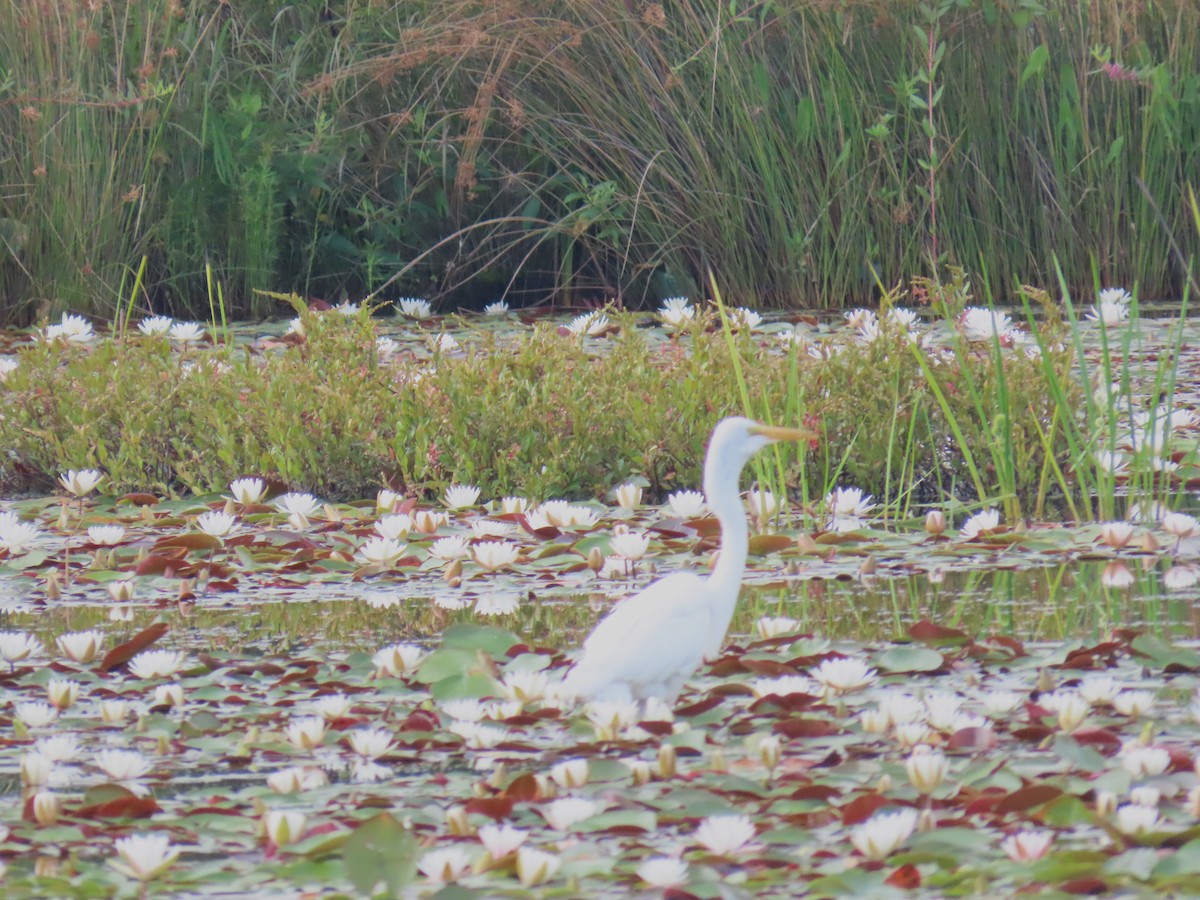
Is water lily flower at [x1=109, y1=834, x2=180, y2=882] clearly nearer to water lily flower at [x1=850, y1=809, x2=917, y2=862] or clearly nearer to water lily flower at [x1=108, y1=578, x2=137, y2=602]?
water lily flower at [x1=850, y1=809, x2=917, y2=862]

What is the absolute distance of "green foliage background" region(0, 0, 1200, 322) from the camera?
759cm

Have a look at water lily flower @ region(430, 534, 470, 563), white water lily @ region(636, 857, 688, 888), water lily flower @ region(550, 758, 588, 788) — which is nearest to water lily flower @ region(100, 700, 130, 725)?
water lily flower @ region(550, 758, 588, 788)

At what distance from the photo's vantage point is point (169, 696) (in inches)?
111

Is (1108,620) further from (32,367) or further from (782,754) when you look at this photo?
(32,367)

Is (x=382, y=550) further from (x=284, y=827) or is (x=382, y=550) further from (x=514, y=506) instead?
(x=284, y=827)

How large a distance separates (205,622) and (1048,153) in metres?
5.28

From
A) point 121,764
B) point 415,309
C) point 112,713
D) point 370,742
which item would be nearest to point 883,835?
point 370,742

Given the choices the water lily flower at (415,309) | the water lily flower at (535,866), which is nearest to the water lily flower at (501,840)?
the water lily flower at (535,866)

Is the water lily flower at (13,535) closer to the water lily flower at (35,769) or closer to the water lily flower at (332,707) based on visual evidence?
the water lily flower at (332,707)

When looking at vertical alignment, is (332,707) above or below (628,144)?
below

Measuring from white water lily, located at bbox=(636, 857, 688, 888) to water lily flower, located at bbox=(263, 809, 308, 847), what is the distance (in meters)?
0.45

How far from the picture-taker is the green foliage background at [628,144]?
759 centimetres

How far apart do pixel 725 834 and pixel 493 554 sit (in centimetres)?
164

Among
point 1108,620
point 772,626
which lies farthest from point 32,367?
point 1108,620
